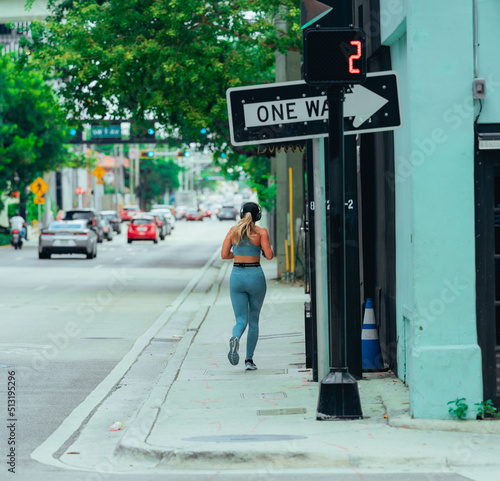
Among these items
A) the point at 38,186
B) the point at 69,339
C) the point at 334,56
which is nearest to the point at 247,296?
the point at 334,56

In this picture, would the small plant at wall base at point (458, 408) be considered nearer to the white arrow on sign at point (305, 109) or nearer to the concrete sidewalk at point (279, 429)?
the concrete sidewalk at point (279, 429)

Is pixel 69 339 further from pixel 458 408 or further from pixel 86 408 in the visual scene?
pixel 458 408

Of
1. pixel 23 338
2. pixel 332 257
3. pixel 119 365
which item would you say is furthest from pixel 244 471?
pixel 23 338

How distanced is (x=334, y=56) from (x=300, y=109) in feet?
2.64

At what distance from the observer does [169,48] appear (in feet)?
75.3

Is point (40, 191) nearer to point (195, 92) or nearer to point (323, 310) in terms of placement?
point (195, 92)

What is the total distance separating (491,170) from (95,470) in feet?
12.8

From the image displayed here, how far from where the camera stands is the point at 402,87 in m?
10.3

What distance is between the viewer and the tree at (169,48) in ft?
74.3

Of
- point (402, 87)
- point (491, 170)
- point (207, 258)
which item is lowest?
point (207, 258)

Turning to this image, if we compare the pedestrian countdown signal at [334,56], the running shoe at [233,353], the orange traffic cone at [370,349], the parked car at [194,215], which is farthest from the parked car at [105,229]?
the pedestrian countdown signal at [334,56]

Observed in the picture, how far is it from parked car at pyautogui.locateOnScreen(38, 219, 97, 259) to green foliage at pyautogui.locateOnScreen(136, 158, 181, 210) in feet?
316

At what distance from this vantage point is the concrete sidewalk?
7.35 m

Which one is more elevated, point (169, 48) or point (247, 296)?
point (169, 48)
